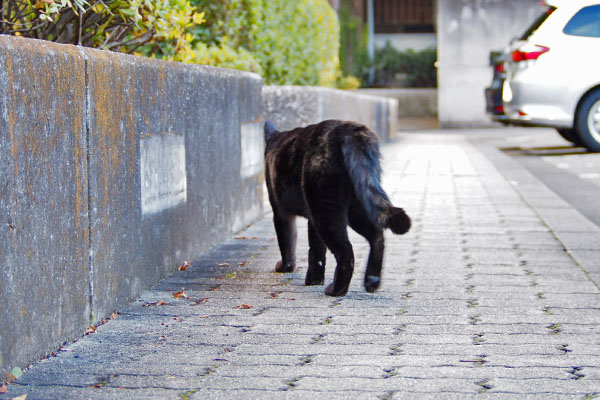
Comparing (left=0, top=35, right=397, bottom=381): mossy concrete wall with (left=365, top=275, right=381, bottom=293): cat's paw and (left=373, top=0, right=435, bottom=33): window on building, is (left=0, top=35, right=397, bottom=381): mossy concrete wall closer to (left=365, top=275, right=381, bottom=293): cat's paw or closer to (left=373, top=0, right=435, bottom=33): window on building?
(left=365, top=275, right=381, bottom=293): cat's paw

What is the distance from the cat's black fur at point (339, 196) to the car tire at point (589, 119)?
8525 mm

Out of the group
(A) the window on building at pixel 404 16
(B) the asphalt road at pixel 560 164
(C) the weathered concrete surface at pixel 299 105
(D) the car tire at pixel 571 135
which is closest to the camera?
(B) the asphalt road at pixel 560 164

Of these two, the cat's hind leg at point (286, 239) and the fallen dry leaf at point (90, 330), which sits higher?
the cat's hind leg at point (286, 239)

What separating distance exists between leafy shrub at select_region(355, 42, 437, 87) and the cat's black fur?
20.9 metres

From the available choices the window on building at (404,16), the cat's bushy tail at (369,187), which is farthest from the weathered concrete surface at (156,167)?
the window on building at (404,16)

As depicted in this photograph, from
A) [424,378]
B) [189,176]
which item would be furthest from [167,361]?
[189,176]

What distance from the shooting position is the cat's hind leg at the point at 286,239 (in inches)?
188

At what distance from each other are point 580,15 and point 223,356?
1032 cm

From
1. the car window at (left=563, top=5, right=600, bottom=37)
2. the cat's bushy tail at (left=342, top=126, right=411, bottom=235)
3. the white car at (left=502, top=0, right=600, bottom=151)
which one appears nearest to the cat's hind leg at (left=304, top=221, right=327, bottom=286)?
the cat's bushy tail at (left=342, top=126, right=411, bottom=235)

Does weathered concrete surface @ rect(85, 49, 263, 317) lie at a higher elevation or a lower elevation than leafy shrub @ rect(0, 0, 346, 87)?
lower

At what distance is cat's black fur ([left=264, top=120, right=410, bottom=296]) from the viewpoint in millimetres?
4074

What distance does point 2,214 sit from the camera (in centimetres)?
285

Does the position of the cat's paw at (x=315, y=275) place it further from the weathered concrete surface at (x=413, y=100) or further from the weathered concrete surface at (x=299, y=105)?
the weathered concrete surface at (x=413, y=100)

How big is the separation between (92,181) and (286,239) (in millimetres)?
1412
